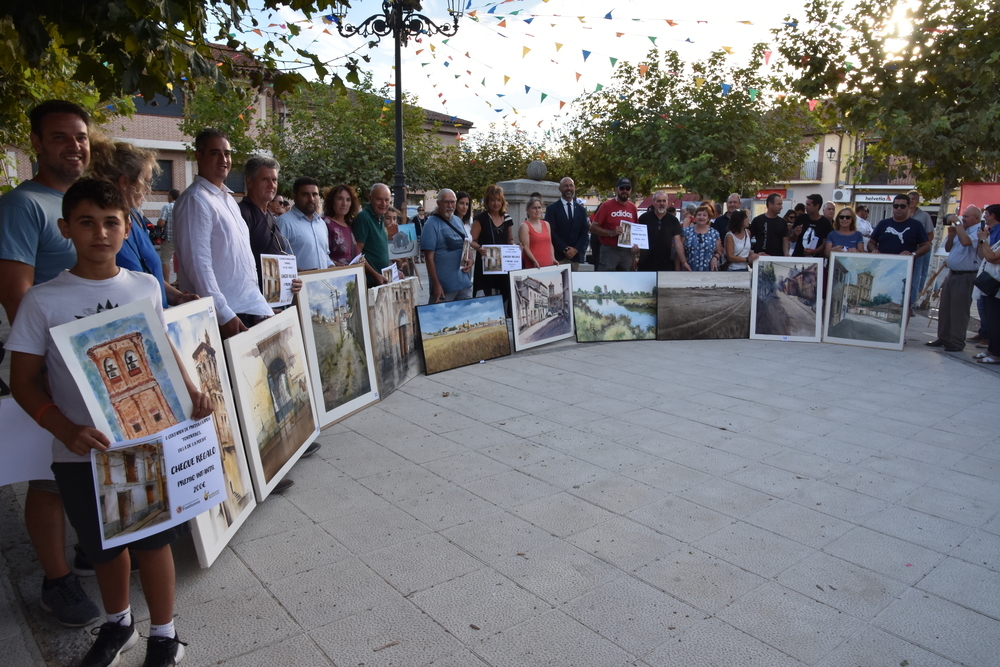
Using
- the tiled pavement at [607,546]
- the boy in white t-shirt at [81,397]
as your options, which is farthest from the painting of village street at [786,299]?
the boy in white t-shirt at [81,397]

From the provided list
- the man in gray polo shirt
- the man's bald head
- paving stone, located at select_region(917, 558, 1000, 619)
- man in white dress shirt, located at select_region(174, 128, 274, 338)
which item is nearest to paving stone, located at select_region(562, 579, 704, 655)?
paving stone, located at select_region(917, 558, 1000, 619)

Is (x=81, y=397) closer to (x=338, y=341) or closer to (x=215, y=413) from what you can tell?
(x=215, y=413)

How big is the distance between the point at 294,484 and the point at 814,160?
46620mm

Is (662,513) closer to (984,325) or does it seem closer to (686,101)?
(984,325)

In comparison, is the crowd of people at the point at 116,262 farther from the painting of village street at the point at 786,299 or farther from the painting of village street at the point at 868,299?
the painting of village street at the point at 786,299

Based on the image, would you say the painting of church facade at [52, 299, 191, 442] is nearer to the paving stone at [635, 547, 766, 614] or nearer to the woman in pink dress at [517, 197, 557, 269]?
the paving stone at [635, 547, 766, 614]

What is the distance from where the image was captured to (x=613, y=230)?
32.4ft

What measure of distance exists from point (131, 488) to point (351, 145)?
16812mm

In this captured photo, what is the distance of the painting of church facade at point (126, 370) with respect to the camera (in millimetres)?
2271

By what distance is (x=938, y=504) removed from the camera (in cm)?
411

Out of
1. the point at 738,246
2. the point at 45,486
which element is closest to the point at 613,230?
the point at 738,246

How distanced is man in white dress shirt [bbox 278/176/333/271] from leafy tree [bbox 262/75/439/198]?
1233 cm

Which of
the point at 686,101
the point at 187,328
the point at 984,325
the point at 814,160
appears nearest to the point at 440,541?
the point at 187,328

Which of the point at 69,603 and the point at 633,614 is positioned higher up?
the point at 69,603
